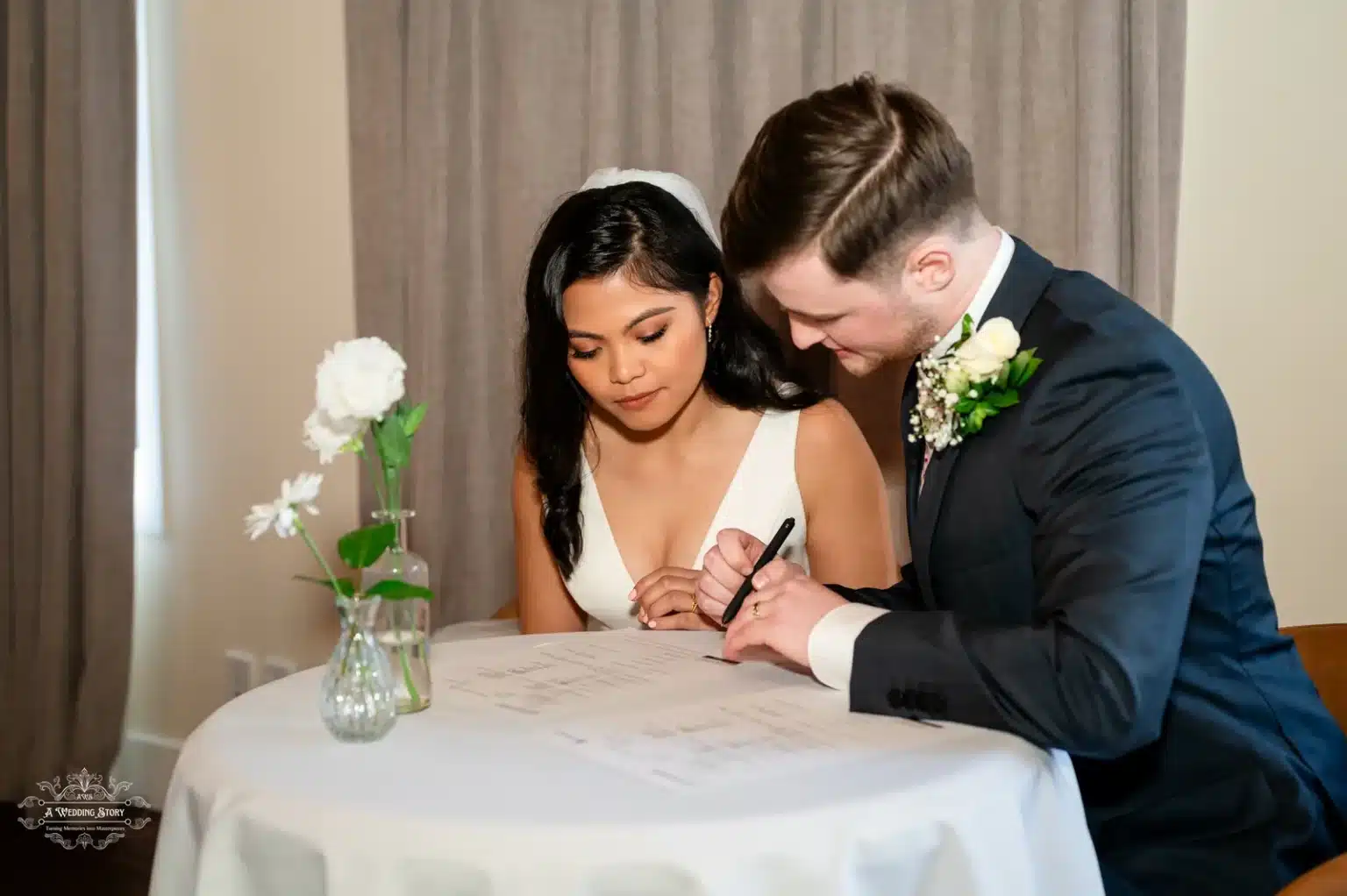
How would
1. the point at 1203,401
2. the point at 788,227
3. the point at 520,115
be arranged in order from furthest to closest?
the point at 520,115, the point at 788,227, the point at 1203,401

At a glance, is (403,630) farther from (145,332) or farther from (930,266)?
(145,332)

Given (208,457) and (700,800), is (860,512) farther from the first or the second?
(208,457)

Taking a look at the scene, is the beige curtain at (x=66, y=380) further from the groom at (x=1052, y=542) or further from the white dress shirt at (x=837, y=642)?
the white dress shirt at (x=837, y=642)

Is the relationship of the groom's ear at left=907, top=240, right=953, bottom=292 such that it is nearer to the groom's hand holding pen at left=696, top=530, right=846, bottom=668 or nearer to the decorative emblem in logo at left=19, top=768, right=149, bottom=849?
the groom's hand holding pen at left=696, top=530, right=846, bottom=668

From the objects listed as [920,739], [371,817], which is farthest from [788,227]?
[371,817]

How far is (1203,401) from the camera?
1579 millimetres

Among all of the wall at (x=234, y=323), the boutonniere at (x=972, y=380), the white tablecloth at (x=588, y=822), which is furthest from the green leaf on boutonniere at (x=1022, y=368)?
the wall at (x=234, y=323)

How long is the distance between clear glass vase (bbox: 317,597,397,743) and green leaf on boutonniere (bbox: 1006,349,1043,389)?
0.81m

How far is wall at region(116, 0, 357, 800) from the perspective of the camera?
12.0 ft

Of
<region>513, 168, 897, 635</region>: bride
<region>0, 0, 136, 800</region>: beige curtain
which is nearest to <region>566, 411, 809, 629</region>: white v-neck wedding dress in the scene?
<region>513, 168, 897, 635</region>: bride

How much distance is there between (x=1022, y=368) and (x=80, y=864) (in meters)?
3.05

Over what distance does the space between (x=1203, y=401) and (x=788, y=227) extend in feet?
1.79

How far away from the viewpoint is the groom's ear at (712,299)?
2375 mm

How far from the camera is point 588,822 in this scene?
122 cm
